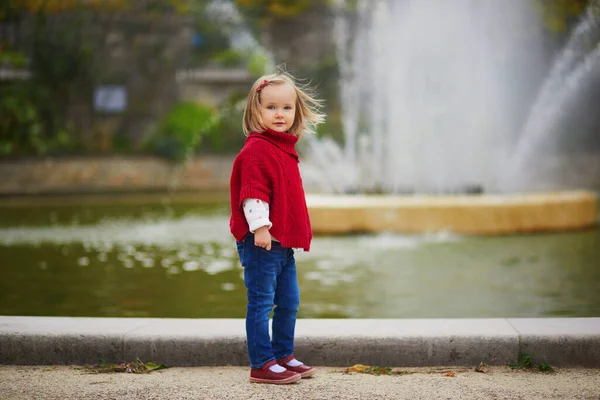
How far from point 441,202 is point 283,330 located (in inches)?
296

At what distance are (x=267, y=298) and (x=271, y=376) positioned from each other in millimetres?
346

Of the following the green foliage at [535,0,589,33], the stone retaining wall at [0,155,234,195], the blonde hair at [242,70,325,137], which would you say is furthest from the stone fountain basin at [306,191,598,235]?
the green foliage at [535,0,589,33]

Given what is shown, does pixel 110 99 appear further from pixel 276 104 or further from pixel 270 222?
pixel 270 222

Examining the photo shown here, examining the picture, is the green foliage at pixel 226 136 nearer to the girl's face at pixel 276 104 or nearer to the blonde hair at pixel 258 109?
the blonde hair at pixel 258 109

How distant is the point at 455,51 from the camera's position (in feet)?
75.4

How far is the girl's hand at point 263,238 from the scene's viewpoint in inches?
155

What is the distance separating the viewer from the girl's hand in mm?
3945

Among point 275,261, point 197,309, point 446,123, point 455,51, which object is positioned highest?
point 455,51

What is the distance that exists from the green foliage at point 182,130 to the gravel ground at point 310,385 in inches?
799

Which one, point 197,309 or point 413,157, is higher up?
point 413,157

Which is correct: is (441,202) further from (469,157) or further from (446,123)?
(446,123)

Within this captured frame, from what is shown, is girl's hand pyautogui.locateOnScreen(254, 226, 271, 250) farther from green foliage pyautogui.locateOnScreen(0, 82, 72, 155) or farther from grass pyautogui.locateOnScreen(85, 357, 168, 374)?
green foliage pyautogui.locateOnScreen(0, 82, 72, 155)

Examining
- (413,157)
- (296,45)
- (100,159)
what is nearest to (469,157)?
(413,157)

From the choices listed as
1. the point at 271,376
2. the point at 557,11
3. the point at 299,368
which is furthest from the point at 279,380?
the point at 557,11
